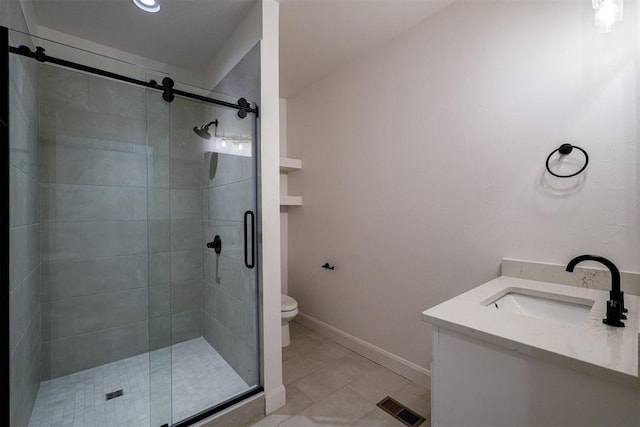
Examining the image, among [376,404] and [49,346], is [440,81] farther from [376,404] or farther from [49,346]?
[49,346]

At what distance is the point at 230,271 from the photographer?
2.11 m

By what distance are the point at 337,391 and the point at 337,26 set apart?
262 cm

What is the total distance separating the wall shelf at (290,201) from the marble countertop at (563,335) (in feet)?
6.81

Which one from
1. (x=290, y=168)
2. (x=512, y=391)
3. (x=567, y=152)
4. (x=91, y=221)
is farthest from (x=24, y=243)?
(x=567, y=152)

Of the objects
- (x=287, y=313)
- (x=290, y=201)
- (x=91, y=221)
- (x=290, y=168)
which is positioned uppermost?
(x=290, y=168)

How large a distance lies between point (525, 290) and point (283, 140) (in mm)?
2760

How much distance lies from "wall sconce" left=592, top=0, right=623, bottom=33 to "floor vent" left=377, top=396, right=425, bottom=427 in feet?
7.12

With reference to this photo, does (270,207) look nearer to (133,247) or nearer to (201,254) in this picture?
(201,254)

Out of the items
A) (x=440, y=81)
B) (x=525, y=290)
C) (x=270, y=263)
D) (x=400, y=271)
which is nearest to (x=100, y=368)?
(x=270, y=263)

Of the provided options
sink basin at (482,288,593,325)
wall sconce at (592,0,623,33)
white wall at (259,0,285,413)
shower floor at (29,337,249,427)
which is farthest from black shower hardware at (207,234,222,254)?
wall sconce at (592,0,623,33)

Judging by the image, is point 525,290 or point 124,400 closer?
point 525,290

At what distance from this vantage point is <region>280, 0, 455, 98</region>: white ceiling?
6.16 ft

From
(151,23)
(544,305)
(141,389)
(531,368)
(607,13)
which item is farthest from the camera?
(151,23)

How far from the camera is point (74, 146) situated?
2.08 m
